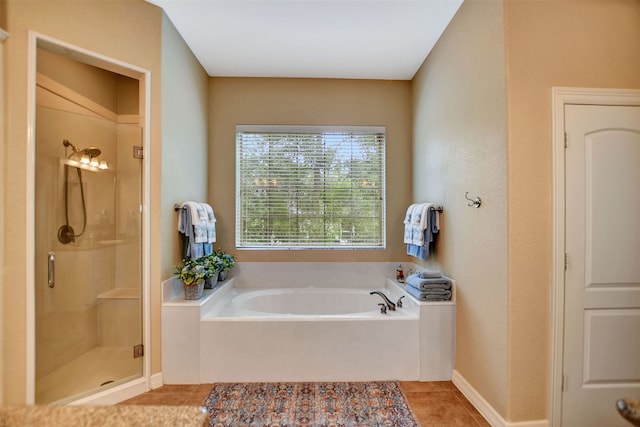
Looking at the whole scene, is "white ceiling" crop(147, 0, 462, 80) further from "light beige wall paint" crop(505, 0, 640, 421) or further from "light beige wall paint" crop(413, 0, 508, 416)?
"light beige wall paint" crop(505, 0, 640, 421)

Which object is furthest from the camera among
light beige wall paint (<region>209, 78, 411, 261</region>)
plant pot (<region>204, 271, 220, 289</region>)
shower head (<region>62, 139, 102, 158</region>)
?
light beige wall paint (<region>209, 78, 411, 261</region>)

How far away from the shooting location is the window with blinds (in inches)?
133

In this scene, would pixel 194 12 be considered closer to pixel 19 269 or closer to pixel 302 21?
pixel 302 21

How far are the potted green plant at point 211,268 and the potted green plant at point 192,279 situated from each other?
6.8 inches

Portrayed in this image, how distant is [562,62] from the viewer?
176 cm

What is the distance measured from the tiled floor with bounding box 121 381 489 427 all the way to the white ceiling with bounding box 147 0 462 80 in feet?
8.98

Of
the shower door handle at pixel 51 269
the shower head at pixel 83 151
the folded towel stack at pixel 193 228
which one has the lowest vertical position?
the shower door handle at pixel 51 269

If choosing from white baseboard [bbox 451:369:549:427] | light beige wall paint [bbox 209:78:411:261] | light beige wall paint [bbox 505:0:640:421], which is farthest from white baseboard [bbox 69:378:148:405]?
light beige wall paint [bbox 505:0:640:421]

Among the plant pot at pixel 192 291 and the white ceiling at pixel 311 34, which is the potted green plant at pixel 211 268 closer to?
A: the plant pot at pixel 192 291

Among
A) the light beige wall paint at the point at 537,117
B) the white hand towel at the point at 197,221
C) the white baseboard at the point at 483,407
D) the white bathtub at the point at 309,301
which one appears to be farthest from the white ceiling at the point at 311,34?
the white baseboard at the point at 483,407

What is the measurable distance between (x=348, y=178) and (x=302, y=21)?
5.11 feet

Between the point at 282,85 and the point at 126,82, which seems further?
the point at 282,85

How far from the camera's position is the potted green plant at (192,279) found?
2.38 meters

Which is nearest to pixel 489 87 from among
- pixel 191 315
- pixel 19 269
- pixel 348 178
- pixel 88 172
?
pixel 348 178
